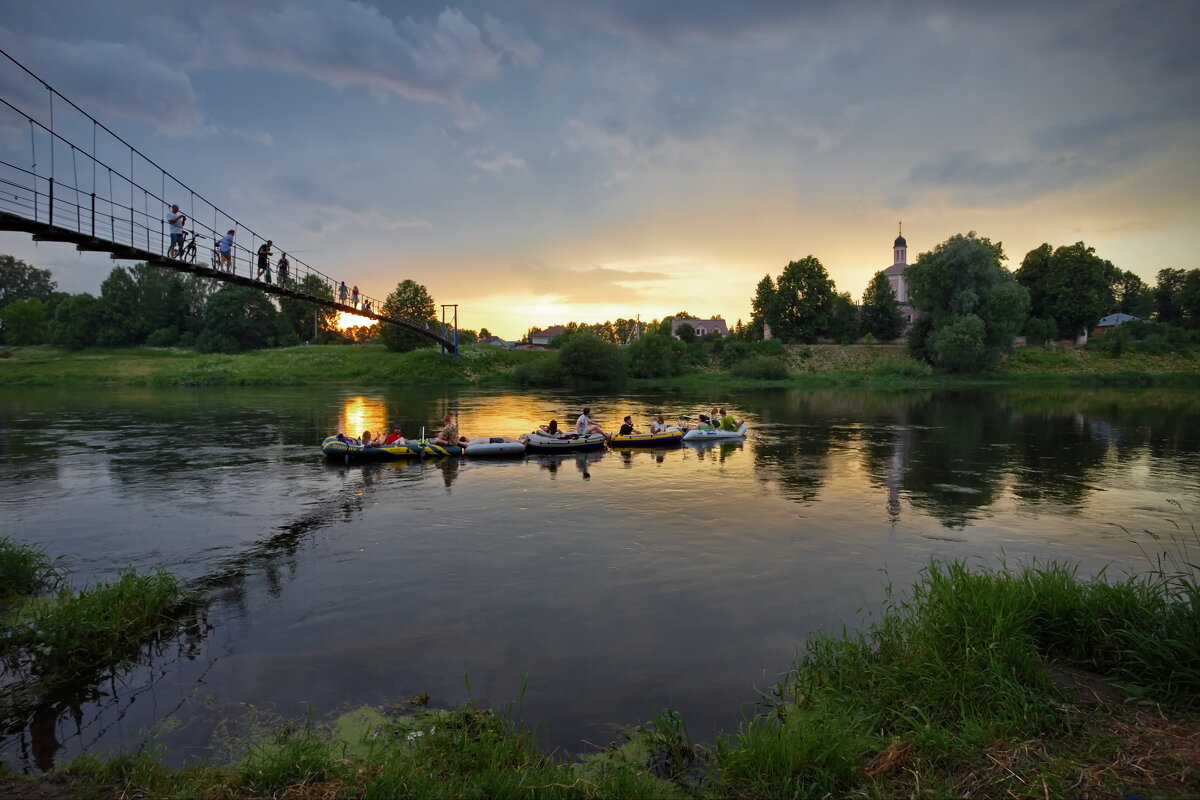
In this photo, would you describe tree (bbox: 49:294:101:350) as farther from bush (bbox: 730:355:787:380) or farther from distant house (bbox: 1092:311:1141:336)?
distant house (bbox: 1092:311:1141:336)

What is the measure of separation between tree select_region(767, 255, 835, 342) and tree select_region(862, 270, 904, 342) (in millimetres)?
4773

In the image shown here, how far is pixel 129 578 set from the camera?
31.1ft

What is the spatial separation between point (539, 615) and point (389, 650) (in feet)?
6.96

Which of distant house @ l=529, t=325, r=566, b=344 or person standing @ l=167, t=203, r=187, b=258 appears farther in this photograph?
distant house @ l=529, t=325, r=566, b=344

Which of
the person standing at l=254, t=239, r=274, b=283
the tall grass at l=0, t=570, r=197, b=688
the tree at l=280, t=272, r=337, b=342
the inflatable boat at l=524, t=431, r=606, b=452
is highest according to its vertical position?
the tree at l=280, t=272, r=337, b=342

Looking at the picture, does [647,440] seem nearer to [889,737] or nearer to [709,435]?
[709,435]

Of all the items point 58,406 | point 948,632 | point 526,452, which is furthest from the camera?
point 58,406

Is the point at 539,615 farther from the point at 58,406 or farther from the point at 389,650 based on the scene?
the point at 58,406

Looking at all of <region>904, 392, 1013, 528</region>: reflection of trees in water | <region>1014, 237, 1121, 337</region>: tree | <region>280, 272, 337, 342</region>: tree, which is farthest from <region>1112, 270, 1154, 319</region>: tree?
<region>280, 272, 337, 342</region>: tree

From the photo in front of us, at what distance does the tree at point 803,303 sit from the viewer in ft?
275

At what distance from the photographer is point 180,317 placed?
91375 millimetres

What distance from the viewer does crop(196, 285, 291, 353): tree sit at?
84.1 m

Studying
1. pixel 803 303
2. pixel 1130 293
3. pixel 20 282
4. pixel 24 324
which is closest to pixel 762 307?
pixel 803 303

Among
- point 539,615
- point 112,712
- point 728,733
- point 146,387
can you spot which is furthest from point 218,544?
point 146,387
